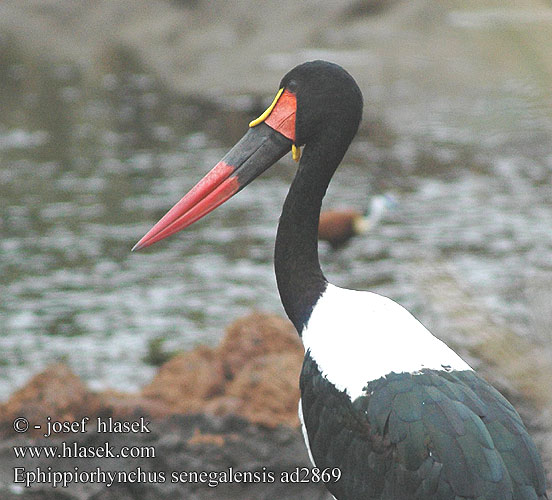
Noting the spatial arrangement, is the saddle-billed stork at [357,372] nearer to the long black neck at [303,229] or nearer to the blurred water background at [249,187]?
the long black neck at [303,229]

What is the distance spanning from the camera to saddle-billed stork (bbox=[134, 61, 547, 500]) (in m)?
2.53

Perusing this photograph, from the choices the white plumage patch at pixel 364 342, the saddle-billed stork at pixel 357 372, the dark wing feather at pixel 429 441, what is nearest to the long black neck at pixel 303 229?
the saddle-billed stork at pixel 357 372

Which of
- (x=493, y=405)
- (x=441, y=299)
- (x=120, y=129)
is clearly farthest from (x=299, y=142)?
(x=120, y=129)

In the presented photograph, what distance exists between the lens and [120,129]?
1387 cm

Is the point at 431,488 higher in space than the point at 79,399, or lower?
higher

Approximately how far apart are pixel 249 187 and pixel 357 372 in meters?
8.12

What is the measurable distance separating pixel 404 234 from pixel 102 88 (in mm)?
9263

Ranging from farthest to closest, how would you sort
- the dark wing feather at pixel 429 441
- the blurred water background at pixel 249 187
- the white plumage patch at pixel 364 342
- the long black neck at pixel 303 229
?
the blurred water background at pixel 249 187 → the long black neck at pixel 303 229 → the white plumage patch at pixel 364 342 → the dark wing feather at pixel 429 441

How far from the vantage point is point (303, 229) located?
3283 mm

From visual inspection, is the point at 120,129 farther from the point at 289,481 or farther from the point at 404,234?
the point at 289,481

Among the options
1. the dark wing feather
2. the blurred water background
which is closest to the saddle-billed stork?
the dark wing feather

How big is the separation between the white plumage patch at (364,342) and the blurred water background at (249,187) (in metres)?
0.76

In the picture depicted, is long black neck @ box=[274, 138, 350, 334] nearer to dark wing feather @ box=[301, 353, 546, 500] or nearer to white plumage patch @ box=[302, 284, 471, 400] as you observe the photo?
white plumage patch @ box=[302, 284, 471, 400]

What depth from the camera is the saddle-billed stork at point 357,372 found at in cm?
253
